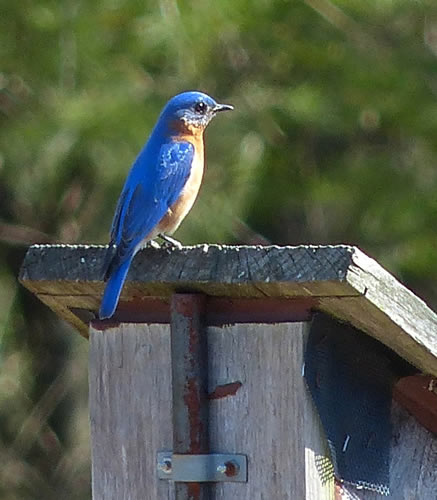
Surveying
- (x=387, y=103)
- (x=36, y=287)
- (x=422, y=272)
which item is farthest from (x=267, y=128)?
(x=36, y=287)

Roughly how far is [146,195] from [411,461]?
2.83 ft

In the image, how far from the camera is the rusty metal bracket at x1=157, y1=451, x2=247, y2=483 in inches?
90.4

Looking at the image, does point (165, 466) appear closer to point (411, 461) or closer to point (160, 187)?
point (411, 461)

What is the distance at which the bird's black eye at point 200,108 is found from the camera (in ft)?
12.0

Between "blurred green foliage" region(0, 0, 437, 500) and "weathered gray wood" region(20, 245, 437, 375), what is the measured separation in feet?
8.46

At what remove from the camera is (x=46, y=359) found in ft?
20.8

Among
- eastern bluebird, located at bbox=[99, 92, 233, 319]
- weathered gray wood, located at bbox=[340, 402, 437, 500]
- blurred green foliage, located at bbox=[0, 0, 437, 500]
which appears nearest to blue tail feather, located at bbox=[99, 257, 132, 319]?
eastern bluebird, located at bbox=[99, 92, 233, 319]

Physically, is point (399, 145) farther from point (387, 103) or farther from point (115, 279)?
point (115, 279)

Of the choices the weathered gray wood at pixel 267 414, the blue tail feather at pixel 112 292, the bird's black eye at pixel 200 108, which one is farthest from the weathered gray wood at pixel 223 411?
the bird's black eye at pixel 200 108

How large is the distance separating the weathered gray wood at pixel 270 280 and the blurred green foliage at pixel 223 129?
8.46 feet

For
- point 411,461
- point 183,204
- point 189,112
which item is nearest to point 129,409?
point 411,461

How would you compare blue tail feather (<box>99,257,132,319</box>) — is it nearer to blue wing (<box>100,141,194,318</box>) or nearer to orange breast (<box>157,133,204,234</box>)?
blue wing (<box>100,141,194,318</box>)

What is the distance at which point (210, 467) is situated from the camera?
2.30 m

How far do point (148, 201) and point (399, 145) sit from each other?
3.13 metres
